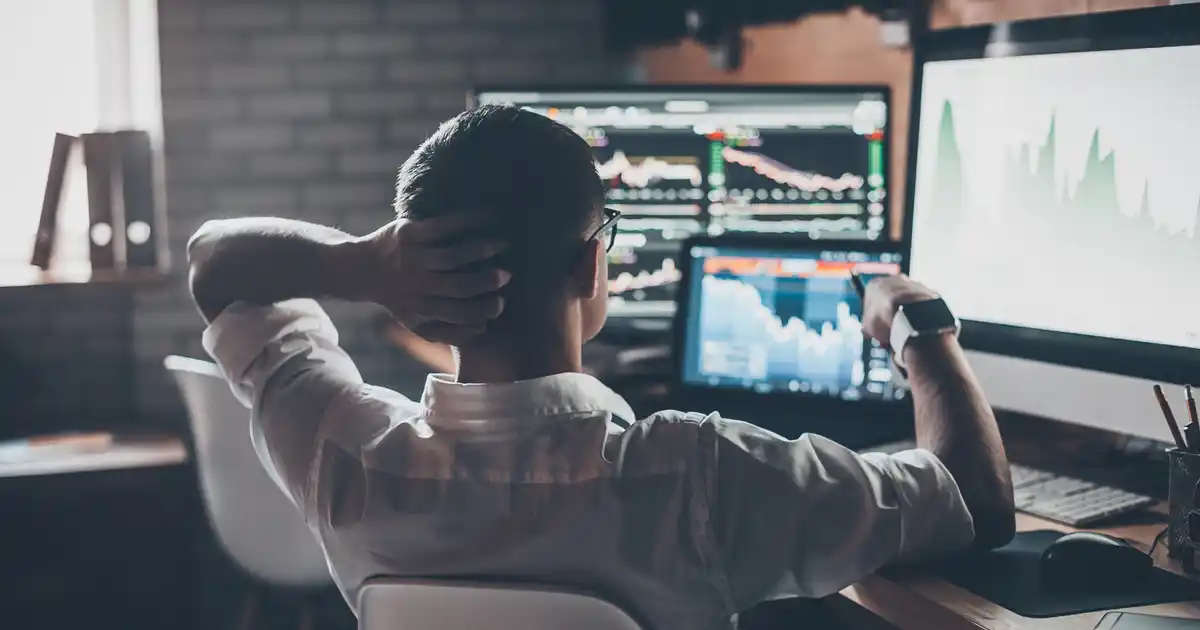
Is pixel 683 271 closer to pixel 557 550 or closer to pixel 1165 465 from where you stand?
pixel 1165 465

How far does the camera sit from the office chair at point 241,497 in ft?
6.15

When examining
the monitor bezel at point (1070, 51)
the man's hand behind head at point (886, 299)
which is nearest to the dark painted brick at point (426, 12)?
the monitor bezel at point (1070, 51)

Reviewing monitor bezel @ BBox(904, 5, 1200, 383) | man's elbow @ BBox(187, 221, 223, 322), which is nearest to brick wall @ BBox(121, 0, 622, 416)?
monitor bezel @ BBox(904, 5, 1200, 383)

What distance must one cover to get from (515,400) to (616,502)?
4.8 inches

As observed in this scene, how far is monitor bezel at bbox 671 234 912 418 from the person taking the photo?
5.62 ft

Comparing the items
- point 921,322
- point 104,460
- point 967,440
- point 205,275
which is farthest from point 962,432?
point 104,460

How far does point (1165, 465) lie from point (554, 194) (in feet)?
2.96

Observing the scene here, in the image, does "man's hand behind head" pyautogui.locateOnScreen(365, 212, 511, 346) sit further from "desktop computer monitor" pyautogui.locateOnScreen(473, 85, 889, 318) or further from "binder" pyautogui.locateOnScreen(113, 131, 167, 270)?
"binder" pyautogui.locateOnScreen(113, 131, 167, 270)

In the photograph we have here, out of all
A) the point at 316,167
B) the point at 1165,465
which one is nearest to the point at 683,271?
the point at 1165,465

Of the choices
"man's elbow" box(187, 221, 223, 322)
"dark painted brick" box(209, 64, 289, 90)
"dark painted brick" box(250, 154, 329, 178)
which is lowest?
"man's elbow" box(187, 221, 223, 322)

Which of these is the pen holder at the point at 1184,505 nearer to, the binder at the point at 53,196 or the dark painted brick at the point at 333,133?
the dark painted brick at the point at 333,133

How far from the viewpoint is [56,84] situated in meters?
2.85

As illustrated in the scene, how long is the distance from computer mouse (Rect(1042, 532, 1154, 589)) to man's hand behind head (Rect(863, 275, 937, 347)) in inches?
11.2

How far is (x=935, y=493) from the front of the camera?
102cm
